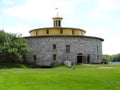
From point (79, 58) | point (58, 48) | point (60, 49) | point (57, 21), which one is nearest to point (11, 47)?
point (58, 48)

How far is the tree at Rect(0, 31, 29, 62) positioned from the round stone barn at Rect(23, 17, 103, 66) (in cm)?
625

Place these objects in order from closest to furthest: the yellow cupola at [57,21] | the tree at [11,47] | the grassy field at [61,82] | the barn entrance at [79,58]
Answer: the grassy field at [61,82]
the tree at [11,47]
the barn entrance at [79,58]
the yellow cupola at [57,21]

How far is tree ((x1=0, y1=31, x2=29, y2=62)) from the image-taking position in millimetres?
55719

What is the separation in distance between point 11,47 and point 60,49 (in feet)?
41.4

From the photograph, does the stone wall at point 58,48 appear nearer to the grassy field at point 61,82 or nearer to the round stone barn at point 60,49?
the round stone barn at point 60,49

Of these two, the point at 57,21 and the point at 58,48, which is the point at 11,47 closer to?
the point at 58,48

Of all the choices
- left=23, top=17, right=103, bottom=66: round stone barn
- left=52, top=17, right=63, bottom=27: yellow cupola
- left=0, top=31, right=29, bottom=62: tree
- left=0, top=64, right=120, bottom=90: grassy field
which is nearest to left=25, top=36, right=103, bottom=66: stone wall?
left=23, top=17, right=103, bottom=66: round stone barn

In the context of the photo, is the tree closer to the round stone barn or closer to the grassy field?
the round stone barn

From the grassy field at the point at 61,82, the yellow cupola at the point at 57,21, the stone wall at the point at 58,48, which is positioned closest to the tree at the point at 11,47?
the stone wall at the point at 58,48

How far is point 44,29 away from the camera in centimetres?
6994

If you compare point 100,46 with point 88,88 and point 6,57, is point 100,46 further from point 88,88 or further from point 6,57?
point 88,88

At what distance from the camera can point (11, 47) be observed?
57.1 metres

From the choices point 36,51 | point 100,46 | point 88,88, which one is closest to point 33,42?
point 36,51

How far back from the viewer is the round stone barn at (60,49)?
2584 inches
